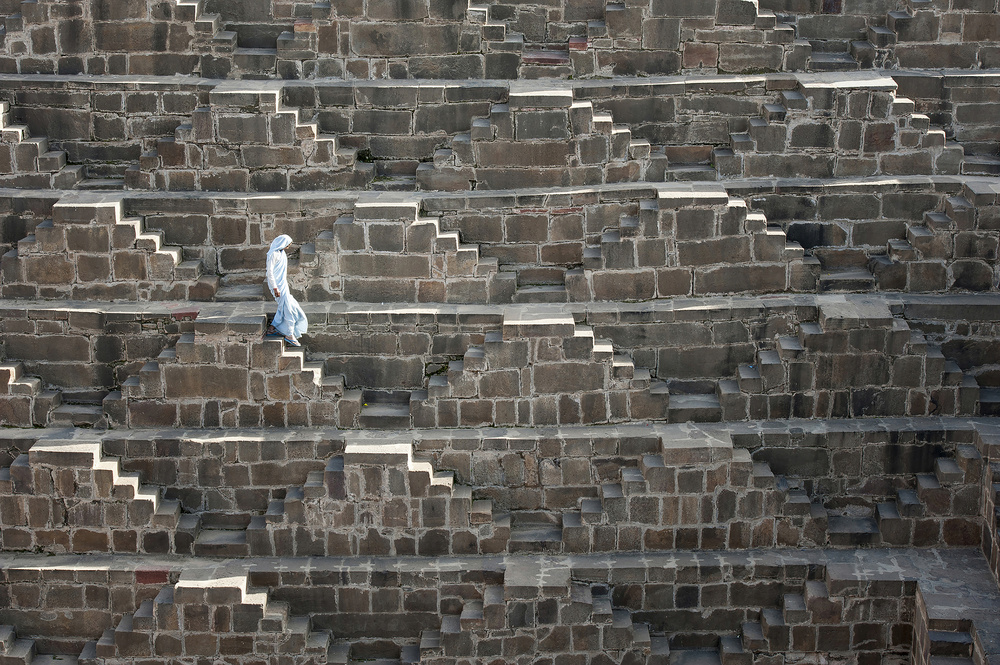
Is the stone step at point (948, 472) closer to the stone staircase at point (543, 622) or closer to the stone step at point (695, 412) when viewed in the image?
the stone step at point (695, 412)

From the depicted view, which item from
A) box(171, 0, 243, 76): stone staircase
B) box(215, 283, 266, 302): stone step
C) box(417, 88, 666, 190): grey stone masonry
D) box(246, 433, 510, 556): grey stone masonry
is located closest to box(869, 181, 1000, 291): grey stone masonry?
box(417, 88, 666, 190): grey stone masonry

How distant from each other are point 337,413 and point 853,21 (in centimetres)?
993

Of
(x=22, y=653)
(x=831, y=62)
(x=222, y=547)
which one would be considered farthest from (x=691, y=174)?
(x=22, y=653)

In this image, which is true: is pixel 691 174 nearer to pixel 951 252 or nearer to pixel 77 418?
pixel 951 252

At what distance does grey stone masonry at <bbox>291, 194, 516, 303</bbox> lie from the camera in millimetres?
19266

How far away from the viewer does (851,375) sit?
19203mm

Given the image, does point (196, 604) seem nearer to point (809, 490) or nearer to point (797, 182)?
point (809, 490)

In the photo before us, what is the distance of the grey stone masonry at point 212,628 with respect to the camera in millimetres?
18500

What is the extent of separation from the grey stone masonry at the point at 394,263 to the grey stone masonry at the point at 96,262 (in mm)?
1655

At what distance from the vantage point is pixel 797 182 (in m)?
20.0

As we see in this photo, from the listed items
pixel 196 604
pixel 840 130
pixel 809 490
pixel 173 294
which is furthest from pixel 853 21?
pixel 196 604

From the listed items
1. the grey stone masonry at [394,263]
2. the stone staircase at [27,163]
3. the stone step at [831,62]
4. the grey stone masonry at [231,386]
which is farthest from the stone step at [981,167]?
the stone staircase at [27,163]

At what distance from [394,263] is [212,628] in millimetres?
5465

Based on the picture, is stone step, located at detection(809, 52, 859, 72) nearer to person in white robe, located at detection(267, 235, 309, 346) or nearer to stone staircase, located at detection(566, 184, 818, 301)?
stone staircase, located at detection(566, 184, 818, 301)
